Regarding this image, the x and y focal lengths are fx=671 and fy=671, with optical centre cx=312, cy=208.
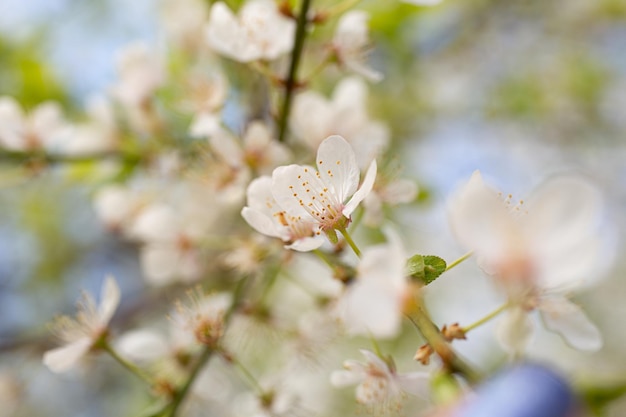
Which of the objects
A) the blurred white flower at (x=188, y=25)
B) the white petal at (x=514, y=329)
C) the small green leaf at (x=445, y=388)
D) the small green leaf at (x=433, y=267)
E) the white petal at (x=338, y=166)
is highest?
the white petal at (x=338, y=166)

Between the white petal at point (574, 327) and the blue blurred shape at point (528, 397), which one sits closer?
the blue blurred shape at point (528, 397)

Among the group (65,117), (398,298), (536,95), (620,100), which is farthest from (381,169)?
(620,100)

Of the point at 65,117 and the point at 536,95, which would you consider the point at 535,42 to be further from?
the point at 65,117

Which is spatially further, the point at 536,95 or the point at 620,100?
the point at 620,100

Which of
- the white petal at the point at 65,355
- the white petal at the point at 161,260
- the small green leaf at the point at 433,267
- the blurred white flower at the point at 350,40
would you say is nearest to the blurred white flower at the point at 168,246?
the white petal at the point at 161,260

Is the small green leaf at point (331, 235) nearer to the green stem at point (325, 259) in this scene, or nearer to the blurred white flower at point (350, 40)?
the green stem at point (325, 259)

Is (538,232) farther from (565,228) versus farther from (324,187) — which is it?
(324,187)

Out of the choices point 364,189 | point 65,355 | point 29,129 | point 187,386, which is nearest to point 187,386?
point 187,386
